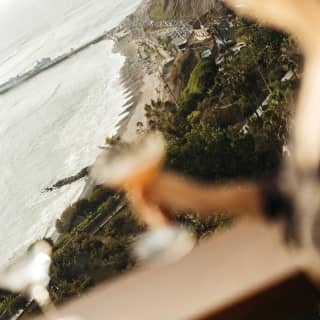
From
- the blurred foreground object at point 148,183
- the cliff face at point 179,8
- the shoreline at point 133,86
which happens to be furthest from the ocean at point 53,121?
the blurred foreground object at point 148,183

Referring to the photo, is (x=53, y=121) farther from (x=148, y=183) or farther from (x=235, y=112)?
(x=148, y=183)

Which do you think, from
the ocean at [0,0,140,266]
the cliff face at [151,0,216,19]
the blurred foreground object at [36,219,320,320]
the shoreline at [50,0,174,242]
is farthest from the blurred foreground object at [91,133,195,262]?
the cliff face at [151,0,216,19]

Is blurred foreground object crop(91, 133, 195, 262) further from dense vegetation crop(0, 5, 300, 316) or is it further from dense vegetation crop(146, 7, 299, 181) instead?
dense vegetation crop(0, 5, 300, 316)

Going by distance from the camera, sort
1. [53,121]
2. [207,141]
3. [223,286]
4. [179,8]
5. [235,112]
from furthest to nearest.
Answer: [179,8], [53,121], [235,112], [207,141], [223,286]

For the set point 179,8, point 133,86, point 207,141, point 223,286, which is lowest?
point 133,86

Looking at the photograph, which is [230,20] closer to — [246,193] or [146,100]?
[146,100]

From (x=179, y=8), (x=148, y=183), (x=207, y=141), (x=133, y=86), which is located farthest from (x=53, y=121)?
(x=148, y=183)
